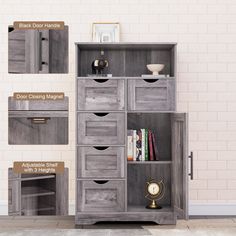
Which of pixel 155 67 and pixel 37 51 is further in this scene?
pixel 37 51

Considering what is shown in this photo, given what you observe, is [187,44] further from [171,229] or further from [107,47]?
[171,229]

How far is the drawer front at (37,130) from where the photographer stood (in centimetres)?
487

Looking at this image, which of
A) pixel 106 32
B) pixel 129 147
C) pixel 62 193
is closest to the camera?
pixel 129 147

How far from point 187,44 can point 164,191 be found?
1.51 metres

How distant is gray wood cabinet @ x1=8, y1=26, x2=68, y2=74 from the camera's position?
15.9ft

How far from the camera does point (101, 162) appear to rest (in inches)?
174

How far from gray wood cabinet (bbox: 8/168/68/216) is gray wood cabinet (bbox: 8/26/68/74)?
1.04 metres

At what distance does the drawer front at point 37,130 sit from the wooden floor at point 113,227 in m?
0.78

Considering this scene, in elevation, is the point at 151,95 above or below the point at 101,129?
above

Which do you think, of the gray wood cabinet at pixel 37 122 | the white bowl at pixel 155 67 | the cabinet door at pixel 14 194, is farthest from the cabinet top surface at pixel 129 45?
the cabinet door at pixel 14 194

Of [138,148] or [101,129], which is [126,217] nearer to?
[138,148]

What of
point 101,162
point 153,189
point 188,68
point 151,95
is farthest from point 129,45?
point 153,189

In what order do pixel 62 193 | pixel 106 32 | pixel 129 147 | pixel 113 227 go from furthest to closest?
pixel 62 193, pixel 106 32, pixel 129 147, pixel 113 227

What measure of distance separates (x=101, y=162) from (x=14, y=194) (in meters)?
1.06
